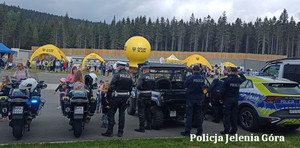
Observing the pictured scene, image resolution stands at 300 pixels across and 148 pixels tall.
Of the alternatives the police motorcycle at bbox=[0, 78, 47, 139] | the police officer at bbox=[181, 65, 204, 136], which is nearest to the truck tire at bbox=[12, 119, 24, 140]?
the police motorcycle at bbox=[0, 78, 47, 139]

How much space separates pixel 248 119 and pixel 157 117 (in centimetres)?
279

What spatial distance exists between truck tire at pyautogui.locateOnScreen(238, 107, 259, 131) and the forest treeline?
98.1 meters

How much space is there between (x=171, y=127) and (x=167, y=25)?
115092 millimetres

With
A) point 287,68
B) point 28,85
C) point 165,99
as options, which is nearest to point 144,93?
point 165,99

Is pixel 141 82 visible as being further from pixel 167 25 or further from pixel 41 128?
pixel 167 25

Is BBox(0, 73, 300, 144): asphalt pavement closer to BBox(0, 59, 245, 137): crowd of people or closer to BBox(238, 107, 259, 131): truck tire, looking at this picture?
BBox(238, 107, 259, 131): truck tire

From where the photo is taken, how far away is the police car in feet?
24.0

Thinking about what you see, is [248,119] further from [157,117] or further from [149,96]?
[149,96]

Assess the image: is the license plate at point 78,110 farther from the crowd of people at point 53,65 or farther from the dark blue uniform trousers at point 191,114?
the crowd of people at point 53,65

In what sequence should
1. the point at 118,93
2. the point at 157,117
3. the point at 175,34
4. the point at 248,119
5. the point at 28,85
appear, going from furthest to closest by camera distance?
the point at 175,34
the point at 248,119
the point at 157,117
the point at 28,85
the point at 118,93

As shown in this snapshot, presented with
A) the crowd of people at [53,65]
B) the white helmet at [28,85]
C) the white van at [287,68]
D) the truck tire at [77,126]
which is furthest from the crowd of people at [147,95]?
the crowd of people at [53,65]

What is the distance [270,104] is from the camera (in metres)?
7.37

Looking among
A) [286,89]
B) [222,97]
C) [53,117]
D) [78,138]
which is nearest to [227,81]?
[222,97]

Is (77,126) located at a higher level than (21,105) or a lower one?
lower
